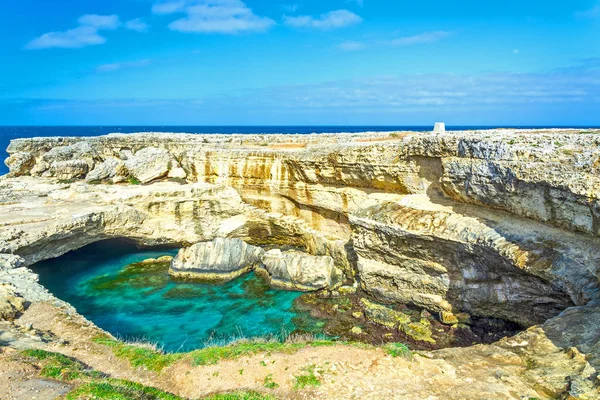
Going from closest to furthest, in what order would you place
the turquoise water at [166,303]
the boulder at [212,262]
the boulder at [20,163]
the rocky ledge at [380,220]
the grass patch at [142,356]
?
the grass patch at [142,356] → the rocky ledge at [380,220] → the turquoise water at [166,303] → the boulder at [212,262] → the boulder at [20,163]

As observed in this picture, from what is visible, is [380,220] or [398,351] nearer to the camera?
[398,351]

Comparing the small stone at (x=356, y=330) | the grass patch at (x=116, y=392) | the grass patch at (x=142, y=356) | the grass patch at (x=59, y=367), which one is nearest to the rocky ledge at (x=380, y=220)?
the small stone at (x=356, y=330)

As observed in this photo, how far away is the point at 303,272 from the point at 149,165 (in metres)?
14.6

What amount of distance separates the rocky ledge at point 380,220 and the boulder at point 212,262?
0.08 m

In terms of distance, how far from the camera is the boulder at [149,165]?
29.3 m

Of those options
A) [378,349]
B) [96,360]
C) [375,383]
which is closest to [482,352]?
[378,349]

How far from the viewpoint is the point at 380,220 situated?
807 inches

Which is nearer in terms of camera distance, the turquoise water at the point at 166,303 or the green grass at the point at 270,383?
the green grass at the point at 270,383

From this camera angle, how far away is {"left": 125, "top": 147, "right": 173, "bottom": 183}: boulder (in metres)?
29.3

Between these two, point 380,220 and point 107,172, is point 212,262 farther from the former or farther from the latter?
point 107,172

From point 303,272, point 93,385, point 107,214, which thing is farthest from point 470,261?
point 107,214

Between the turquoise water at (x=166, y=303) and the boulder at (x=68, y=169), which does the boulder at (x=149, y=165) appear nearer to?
the boulder at (x=68, y=169)

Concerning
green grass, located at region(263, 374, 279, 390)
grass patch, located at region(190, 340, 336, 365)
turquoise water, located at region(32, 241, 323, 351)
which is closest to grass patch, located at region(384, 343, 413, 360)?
grass patch, located at region(190, 340, 336, 365)

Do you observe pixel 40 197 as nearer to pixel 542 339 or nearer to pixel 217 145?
pixel 217 145
